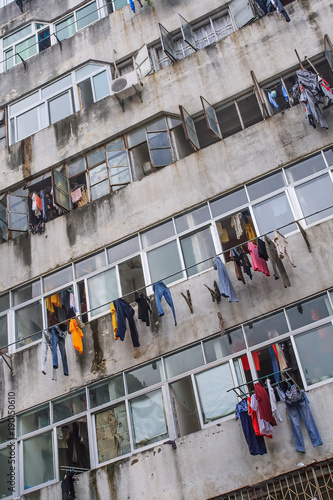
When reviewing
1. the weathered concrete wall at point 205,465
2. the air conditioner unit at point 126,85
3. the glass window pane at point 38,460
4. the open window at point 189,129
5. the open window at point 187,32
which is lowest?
the weathered concrete wall at point 205,465

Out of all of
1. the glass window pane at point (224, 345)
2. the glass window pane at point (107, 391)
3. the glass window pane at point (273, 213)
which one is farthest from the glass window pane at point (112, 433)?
the glass window pane at point (273, 213)

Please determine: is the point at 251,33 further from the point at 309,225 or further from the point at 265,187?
the point at 309,225

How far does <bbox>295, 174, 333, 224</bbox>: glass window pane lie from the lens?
1190 centimetres

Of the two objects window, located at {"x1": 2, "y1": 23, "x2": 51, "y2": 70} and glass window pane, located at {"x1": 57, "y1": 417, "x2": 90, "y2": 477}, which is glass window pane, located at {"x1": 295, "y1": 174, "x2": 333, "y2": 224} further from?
window, located at {"x1": 2, "y1": 23, "x2": 51, "y2": 70}

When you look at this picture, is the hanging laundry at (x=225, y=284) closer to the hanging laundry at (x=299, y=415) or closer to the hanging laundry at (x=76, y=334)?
the hanging laundry at (x=299, y=415)

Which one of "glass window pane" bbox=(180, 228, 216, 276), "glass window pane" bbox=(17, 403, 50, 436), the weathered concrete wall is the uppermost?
Result: "glass window pane" bbox=(180, 228, 216, 276)

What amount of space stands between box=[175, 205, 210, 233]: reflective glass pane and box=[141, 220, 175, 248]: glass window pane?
0.58 feet

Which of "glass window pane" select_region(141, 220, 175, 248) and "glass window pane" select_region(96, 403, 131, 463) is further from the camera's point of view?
"glass window pane" select_region(141, 220, 175, 248)

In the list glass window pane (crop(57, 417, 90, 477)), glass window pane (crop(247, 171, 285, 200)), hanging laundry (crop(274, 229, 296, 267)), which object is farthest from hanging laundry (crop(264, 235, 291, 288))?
glass window pane (crop(57, 417, 90, 477))

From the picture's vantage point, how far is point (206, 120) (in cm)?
1412

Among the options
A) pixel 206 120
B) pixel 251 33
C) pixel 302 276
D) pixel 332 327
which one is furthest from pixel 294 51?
pixel 332 327

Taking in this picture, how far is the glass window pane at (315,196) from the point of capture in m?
11.9

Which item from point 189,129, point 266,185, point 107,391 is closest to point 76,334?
point 107,391

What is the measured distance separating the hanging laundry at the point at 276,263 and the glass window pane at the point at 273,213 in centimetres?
91
